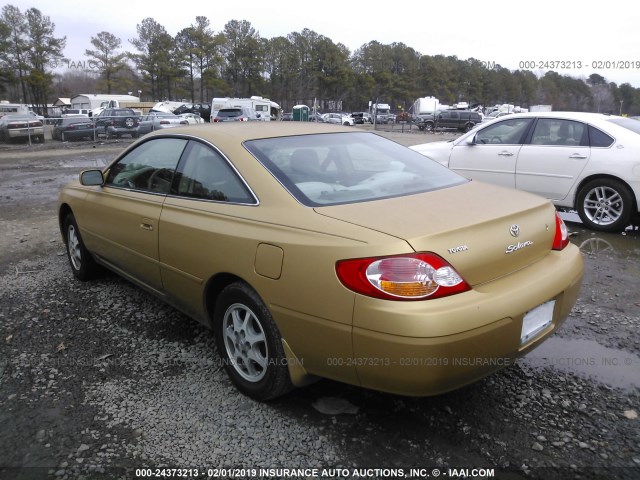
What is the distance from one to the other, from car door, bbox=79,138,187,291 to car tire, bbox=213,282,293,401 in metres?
0.78

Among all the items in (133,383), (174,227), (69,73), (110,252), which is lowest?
(133,383)

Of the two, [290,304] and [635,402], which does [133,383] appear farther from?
[635,402]

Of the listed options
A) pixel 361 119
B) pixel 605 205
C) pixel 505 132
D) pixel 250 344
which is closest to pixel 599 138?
pixel 605 205

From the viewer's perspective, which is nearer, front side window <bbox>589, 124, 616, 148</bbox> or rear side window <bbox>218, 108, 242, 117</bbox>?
front side window <bbox>589, 124, 616, 148</bbox>

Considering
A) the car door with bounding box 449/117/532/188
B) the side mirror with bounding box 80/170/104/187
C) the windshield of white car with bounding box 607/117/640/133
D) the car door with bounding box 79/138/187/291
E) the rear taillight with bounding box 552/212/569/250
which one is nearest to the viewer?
the rear taillight with bounding box 552/212/569/250

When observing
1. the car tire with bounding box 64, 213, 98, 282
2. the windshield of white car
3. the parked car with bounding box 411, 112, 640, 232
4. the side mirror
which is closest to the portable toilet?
the parked car with bounding box 411, 112, 640, 232

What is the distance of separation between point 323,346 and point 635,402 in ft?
6.00

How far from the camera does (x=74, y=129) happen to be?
998 inches

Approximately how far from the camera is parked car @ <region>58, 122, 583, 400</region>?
2.17m

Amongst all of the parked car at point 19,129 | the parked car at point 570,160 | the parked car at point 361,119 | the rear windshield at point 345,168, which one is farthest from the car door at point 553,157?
the parked car at point 361,119

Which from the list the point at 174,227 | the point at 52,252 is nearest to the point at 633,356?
the point at 174,227

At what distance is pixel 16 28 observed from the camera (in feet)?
198

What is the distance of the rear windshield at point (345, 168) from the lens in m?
2.79

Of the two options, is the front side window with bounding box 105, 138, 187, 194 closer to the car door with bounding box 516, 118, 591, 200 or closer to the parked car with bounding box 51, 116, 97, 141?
the car door with bounding box 516, 118, 591, 200
